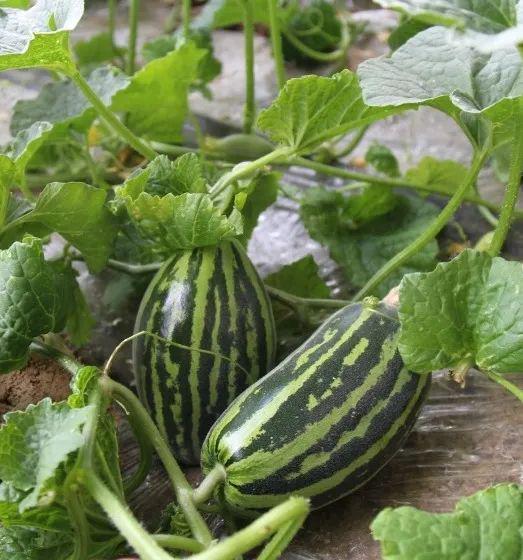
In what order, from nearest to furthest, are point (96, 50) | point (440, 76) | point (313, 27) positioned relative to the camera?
→ point (440, 76) → point (96, 50) → point (313, 27)

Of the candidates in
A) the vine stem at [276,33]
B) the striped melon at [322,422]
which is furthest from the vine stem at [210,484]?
the vine stem at [276,33]

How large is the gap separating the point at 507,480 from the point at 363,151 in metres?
1.09

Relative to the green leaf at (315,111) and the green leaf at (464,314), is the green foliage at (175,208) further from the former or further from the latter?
the green leaf at (464,314)

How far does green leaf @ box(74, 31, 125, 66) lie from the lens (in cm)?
233

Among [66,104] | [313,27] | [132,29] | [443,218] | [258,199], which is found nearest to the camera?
[443,218]

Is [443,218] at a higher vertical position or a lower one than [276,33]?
lower

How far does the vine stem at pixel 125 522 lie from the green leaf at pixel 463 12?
586 millimetres

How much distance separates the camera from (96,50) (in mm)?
2355

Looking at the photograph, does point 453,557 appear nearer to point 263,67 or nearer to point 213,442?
point 213,442

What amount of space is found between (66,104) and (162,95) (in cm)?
18

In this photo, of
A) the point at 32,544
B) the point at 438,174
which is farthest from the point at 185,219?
the point at 438,174

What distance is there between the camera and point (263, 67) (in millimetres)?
2506

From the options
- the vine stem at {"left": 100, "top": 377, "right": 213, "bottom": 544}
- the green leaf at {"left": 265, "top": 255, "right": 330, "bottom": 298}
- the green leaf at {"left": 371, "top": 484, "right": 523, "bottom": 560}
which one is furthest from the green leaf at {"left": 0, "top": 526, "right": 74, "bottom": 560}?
the green leaf at {"left": 265, "top": 255, "right": 330, "bottom": 298}

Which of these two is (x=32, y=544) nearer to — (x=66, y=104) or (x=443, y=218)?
Result: (x=443, y=218)
